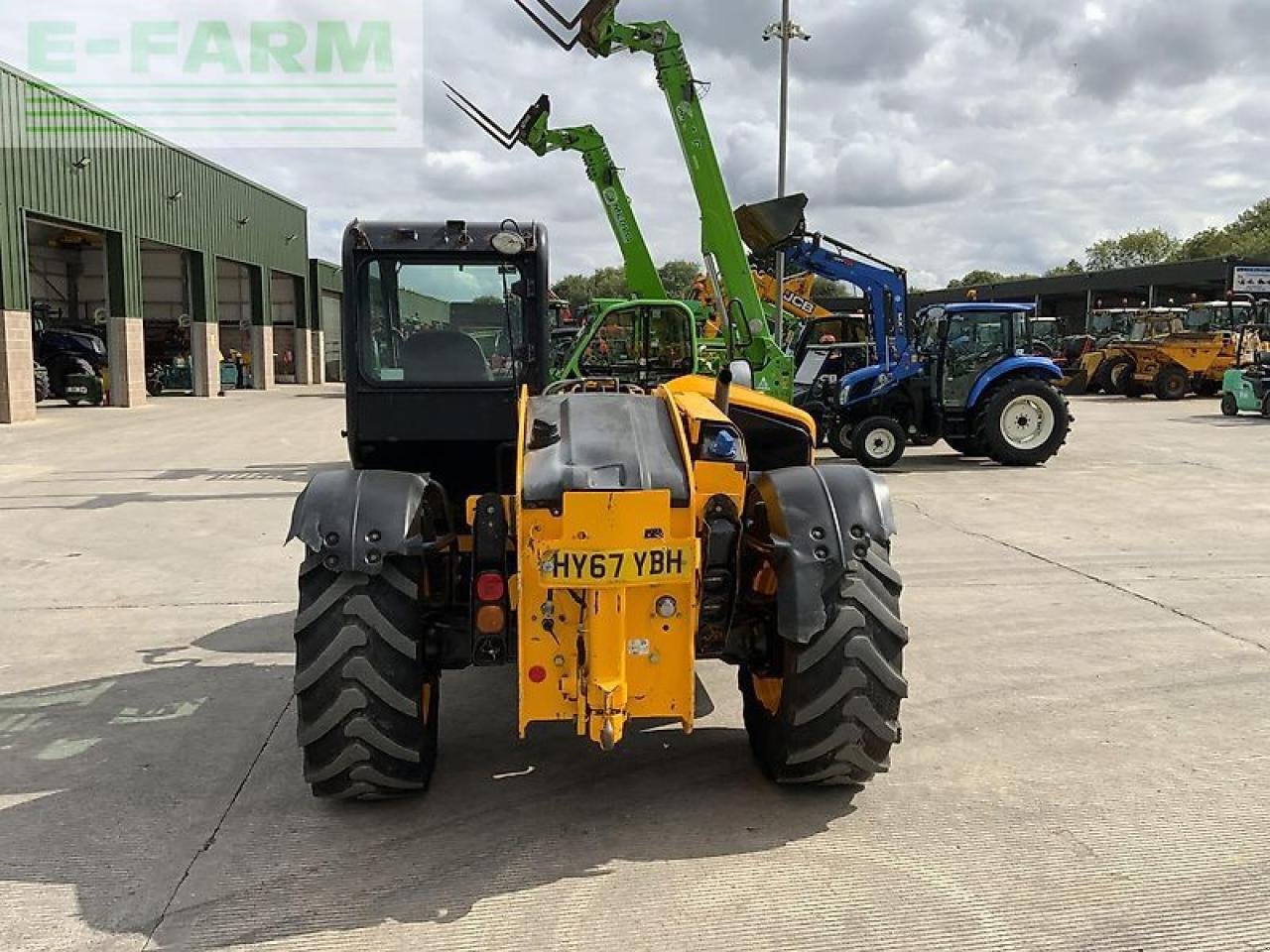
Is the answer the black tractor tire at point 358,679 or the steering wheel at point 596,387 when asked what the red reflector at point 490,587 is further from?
the steering wheel at point 596,387

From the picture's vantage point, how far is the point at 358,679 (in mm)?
3785

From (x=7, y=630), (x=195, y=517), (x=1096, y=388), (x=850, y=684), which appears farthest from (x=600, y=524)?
(x=1096, y=388)

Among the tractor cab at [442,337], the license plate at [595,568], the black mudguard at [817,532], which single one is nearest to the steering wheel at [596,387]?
the tractor cab at [442,337]

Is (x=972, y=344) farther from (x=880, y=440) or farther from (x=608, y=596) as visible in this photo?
(x=608, y=596)

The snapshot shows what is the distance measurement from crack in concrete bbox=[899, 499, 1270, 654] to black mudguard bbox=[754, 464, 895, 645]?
3447 mm

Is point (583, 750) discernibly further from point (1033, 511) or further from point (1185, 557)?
point (1033, 511)

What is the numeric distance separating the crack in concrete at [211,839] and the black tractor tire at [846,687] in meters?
2.11

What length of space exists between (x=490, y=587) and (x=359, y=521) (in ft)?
1.78

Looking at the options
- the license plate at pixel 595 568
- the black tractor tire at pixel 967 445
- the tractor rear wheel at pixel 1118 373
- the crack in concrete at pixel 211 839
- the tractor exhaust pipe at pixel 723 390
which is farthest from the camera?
the tractor rear wheel at pixel 1118 373

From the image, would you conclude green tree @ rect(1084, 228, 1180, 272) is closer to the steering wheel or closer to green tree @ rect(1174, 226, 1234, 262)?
green tree @ rect(1174, 226, 1234, 262)

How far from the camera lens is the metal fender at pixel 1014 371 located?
578 inches

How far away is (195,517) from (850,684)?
27.4 feet

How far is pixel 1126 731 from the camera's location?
4781 millimetres

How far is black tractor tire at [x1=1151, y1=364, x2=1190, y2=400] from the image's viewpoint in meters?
27.8
